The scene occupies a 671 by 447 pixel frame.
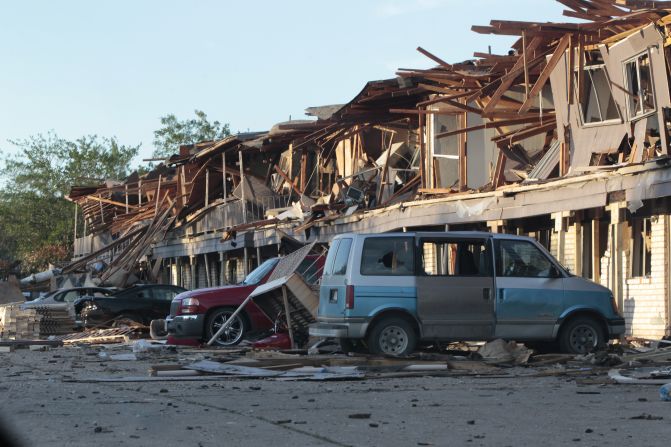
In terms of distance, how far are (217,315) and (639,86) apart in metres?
8.56

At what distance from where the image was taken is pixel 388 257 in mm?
17453

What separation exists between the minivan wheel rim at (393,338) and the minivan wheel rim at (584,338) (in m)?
2.47

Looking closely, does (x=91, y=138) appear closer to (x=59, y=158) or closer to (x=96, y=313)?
(x=59, y=158)

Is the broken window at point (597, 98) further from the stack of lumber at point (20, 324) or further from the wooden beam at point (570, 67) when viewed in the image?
the stack of lumber at point (20, 324)

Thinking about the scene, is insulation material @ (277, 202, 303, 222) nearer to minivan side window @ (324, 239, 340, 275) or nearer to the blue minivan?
minivan side window @ (324, 239, 340, 275)

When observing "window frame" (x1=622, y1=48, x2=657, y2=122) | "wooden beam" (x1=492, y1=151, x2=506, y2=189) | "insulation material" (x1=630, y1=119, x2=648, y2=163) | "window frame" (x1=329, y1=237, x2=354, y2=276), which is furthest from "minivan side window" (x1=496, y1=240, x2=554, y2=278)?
"wooden beam" (x1=492, y1=151, x2=506, y2=189)

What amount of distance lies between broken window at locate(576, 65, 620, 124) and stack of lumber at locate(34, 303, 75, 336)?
13.7 m

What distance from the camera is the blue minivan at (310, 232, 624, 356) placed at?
17188 mm

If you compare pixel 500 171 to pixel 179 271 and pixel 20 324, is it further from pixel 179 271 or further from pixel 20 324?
pixel 179 271

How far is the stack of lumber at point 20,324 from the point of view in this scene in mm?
28578

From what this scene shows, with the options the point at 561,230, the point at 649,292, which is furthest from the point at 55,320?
the point at 649,292

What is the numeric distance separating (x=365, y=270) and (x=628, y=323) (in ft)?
21.3

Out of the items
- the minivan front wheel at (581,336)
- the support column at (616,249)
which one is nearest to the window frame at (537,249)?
the minivan front wheel at (581,336)

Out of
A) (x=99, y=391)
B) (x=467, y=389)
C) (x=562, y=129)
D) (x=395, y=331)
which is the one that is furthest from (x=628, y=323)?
(x=99, y=391)
